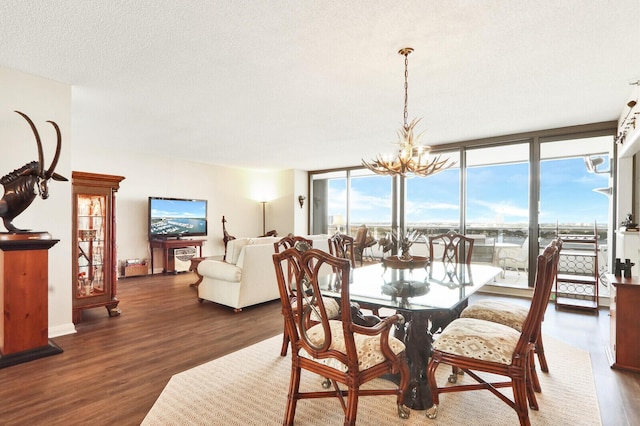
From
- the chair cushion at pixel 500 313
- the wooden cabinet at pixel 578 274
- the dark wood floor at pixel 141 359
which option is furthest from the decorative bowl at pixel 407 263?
the wooden cabinet at pixel 578 274

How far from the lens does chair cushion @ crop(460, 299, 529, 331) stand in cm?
219

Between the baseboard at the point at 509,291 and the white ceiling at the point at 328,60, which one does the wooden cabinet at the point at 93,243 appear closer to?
the white ceiling at the point at 328,60

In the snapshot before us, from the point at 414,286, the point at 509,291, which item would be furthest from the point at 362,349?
the point at 509,291

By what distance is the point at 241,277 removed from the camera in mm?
4035

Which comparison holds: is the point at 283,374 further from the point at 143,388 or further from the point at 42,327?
the point at 42,327

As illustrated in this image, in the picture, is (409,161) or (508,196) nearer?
(409,161)

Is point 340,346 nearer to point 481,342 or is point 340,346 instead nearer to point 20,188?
point 481,342

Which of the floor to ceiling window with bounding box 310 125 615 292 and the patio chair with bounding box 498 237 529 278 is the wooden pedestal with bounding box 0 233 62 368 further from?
the patio chair with bounding box 498 237 529 278

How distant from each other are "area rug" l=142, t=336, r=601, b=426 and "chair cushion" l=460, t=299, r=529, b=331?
478 millimetres

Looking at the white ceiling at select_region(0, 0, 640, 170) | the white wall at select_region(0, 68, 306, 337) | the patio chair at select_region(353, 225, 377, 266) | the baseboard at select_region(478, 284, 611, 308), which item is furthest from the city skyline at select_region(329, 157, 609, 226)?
the white wall at select_region(0, 68, 306, 337)

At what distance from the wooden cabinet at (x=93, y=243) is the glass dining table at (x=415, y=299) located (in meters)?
2.78

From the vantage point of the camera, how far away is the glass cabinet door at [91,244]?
367 centimetres

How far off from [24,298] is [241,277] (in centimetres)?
197

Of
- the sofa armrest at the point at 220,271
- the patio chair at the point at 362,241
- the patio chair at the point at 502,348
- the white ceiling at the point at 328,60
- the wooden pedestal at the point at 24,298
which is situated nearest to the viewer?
the patio chair at the point at 502,348
